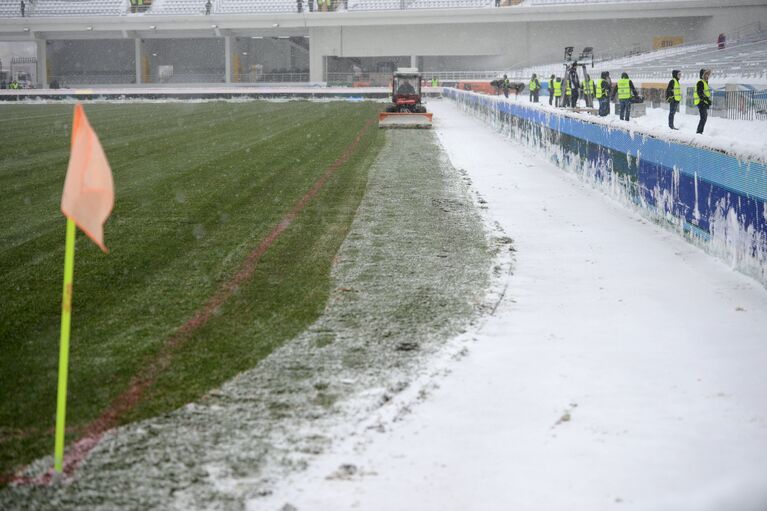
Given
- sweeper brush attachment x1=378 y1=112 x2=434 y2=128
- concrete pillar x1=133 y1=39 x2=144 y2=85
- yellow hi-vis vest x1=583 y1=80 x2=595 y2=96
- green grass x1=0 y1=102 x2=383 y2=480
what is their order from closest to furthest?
green grass x1=0 y1=102 x2=383 y2=480, sweeper brush attachment x1=378 y1=112 x2=434 y2=128, yellow hi-vis vest x1=583 y1=80 x2=595 y2=96, concrete pillar x1=133 y1=39 x2=144 y2=85

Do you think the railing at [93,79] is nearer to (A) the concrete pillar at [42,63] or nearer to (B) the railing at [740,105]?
(A) the concrete pillar at [42,63]

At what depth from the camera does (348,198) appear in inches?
517

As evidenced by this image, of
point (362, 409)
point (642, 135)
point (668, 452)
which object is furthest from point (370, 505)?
point (642, 135)

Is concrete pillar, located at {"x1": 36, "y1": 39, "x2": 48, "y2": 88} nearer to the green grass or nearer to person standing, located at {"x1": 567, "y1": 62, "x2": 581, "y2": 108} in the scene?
person standing, located at {"x1": 567, "y1": 62, "x2": 581, "y2": 108}

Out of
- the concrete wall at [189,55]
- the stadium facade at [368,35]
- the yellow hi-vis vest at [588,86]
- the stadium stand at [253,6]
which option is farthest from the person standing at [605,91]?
the concrete wall at [189,55]

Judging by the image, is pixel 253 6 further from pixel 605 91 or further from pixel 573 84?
pixel 605 91

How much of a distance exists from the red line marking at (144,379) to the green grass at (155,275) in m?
0.06

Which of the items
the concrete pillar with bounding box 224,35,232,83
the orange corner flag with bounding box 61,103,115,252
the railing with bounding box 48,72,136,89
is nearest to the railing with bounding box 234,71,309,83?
the concrete pillar with bounding box 224,35,232,83

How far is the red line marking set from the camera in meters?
4.12

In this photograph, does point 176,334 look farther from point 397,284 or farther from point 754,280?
point 754,280

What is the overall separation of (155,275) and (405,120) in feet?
70.9

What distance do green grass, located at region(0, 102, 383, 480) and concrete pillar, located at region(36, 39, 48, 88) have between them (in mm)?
68981

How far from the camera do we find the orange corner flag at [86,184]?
417 centimetres

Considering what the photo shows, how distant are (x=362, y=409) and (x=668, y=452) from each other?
61.9 inches
